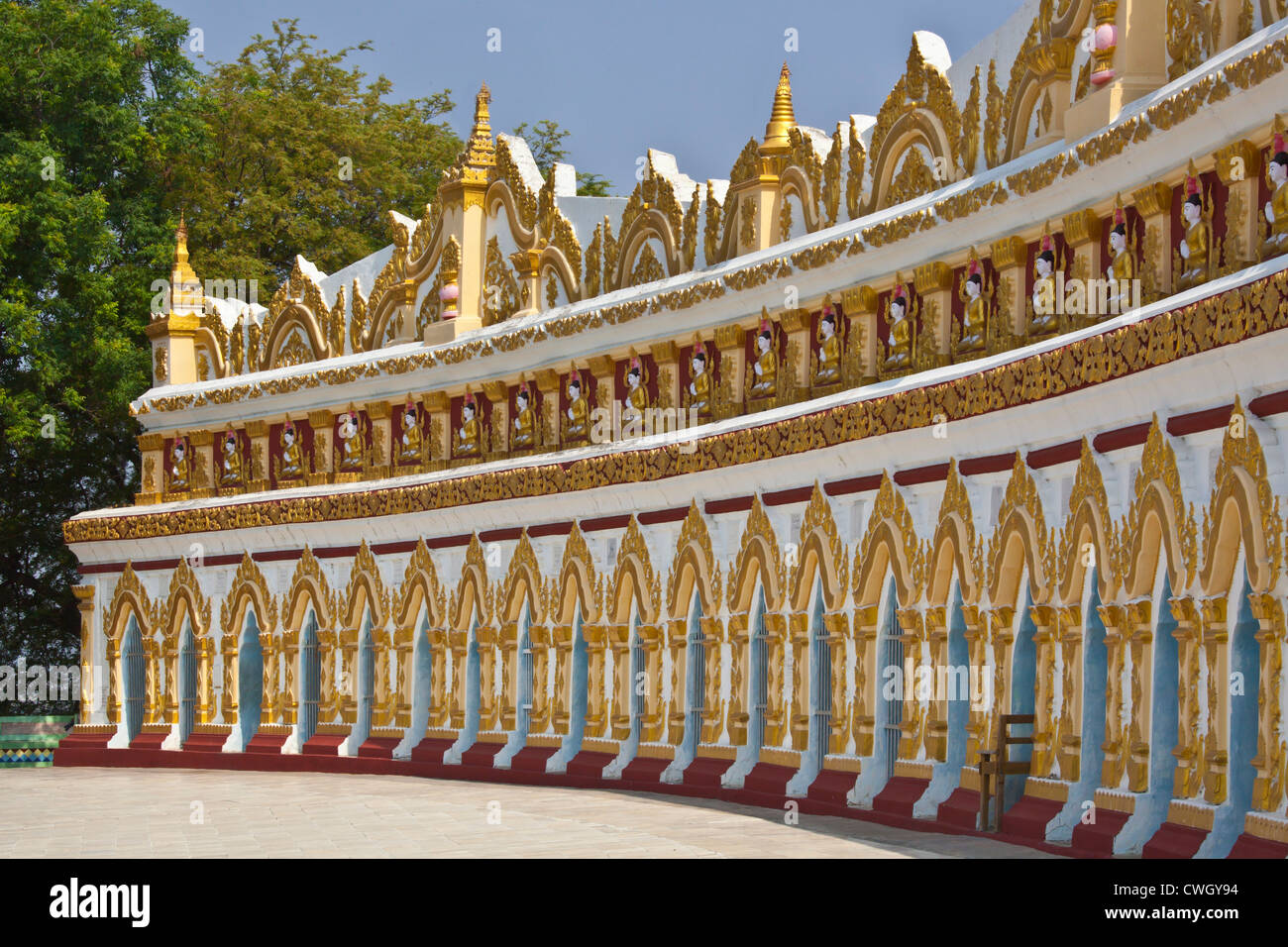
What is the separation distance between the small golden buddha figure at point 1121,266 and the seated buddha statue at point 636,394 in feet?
27.4

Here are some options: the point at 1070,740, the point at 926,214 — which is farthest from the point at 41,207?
the point at 1070,740

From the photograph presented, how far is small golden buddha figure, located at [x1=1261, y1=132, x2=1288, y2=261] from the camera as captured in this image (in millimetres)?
12086

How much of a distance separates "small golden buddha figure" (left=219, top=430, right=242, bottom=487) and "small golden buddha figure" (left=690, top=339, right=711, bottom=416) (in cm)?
982

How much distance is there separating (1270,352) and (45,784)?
698 inches

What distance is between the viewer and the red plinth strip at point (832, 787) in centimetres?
1730

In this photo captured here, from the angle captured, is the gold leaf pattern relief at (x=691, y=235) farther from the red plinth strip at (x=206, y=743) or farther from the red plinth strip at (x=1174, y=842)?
the red plinth strip at (x=1174, y=842)

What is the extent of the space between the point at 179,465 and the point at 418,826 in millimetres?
14218

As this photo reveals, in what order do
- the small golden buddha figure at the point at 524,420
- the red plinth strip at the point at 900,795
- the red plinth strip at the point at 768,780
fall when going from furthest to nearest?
1. the small golden buddha figure at the point at 524,420
2. the red plinth strip at the point at 768,780
3. the red plinth strip at the point at 900,795

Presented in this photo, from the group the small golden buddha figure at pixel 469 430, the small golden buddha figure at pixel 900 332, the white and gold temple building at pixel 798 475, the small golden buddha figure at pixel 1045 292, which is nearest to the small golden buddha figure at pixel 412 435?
the white and gold temple building at pixel 798 475

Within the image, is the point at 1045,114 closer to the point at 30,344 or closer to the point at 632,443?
the point at 632,443

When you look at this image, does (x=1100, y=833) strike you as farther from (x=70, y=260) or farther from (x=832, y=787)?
(x=70, y=260)

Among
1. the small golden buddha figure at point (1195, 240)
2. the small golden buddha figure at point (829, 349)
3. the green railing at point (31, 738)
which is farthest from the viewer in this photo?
the green railing at point (31, 738)

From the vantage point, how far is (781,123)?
20500 mm
